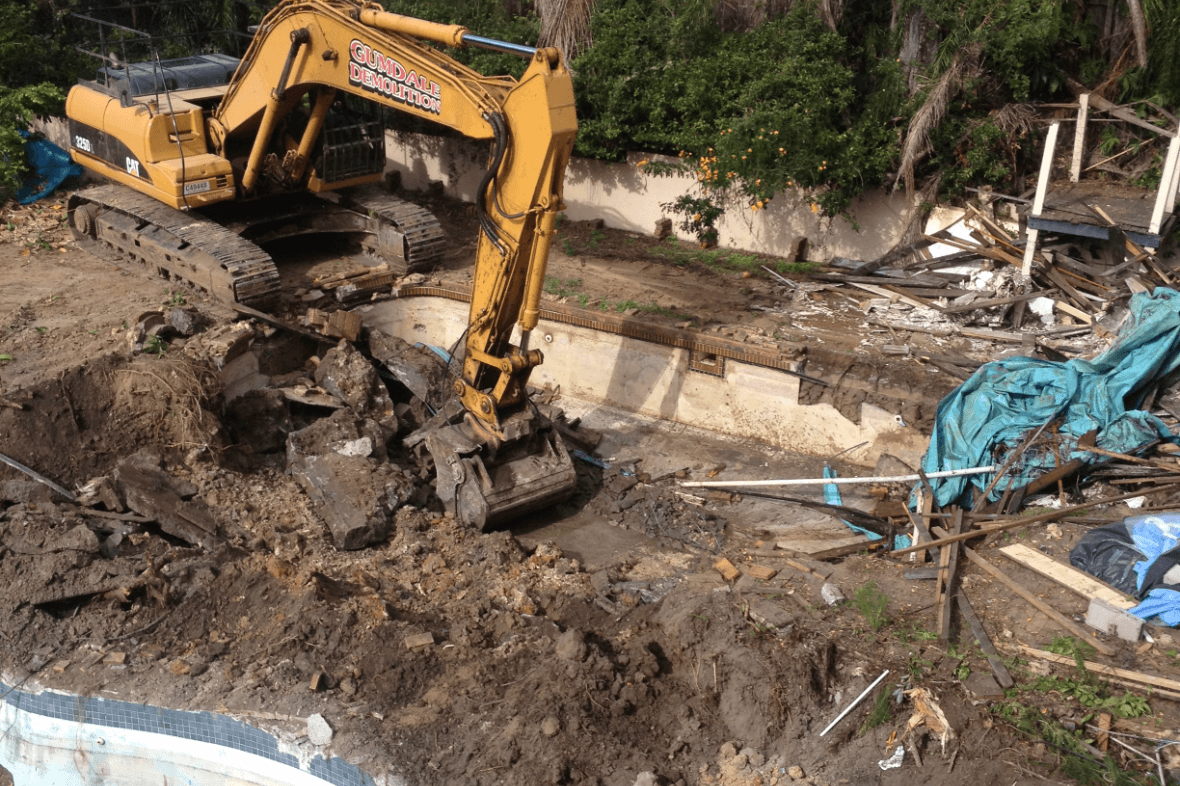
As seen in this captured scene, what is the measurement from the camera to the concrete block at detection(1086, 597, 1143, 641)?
6.96 metres

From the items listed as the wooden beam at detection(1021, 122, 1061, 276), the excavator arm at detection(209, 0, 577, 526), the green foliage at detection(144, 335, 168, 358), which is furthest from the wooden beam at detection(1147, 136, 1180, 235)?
the green foliage at detection(144, 335, 168, 358)

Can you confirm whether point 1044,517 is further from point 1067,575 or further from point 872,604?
point 872,604

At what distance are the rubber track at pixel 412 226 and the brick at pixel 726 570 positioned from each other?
18.9 feet

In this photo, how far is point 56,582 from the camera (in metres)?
7.30

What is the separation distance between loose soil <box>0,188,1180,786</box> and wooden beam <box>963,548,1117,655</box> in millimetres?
90

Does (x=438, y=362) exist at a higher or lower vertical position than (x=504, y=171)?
lower

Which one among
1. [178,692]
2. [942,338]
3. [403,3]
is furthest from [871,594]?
[403,3]

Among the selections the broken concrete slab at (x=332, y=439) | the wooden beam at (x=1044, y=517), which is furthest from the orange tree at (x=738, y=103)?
the broken concrete slab at (x=332, y=439)

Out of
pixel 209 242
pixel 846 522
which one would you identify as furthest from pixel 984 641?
pixel 209 242

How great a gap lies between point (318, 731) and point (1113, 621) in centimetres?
539

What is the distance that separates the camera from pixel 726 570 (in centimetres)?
847

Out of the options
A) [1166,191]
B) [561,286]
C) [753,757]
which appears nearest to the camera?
[753,757]

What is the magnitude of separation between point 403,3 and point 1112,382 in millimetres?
12377

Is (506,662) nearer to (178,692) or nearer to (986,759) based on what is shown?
(178,692)
